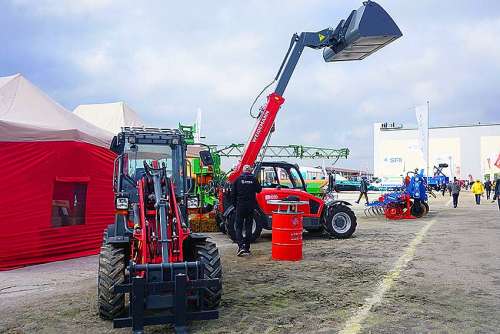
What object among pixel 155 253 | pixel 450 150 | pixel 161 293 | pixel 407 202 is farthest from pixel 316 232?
pixel 450 150

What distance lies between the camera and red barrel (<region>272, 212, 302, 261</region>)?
8.48 meters

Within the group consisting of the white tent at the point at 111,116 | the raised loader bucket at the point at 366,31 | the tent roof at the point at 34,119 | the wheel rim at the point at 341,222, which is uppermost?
the raised loader bucket at the point at 366,31

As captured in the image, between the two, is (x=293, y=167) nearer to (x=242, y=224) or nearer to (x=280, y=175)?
(x=280, y=175)

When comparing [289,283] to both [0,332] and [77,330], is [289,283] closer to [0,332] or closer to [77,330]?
[77,330]

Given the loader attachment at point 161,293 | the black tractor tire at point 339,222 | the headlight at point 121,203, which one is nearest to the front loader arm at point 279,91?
the black tractor tire at point 339,222

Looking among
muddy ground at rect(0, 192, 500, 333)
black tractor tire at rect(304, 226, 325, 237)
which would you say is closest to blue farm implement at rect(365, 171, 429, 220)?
black tractor tire at rect(304, 226, 325, 237)

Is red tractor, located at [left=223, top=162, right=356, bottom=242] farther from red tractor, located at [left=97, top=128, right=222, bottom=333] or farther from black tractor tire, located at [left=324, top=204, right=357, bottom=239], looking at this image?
red tractor, located at [left=97, top=128, right=222, bottom=333]

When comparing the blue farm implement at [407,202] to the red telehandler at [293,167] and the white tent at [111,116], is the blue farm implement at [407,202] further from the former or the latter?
the white tent at [111,116]

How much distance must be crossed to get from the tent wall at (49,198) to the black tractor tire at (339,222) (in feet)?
18.0

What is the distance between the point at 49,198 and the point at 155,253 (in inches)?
189

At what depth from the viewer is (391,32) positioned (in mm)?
10406

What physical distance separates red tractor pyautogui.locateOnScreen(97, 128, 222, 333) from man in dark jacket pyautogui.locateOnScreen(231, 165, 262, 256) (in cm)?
257

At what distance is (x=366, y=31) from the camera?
10469 mm

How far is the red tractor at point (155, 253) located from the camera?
14.9 feet
